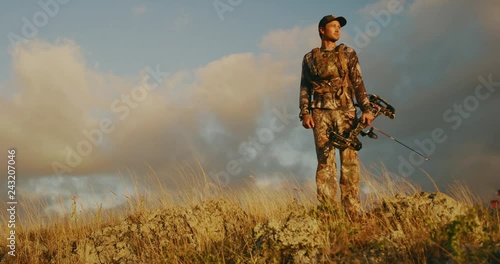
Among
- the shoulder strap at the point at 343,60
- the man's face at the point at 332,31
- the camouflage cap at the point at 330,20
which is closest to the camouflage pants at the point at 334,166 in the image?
the shoulder strap at the point at 343,60

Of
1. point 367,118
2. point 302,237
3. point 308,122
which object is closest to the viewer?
point 302,237

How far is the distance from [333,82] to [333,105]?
414 millimetres

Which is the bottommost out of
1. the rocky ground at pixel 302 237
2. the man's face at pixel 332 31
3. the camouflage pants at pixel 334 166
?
the rocky ground at pixel 302 237

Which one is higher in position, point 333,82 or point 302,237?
point 333,82

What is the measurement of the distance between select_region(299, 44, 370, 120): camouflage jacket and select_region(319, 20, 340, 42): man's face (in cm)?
21

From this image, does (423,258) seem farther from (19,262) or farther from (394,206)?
(19,262)

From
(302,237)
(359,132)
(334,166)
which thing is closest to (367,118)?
(359,132)

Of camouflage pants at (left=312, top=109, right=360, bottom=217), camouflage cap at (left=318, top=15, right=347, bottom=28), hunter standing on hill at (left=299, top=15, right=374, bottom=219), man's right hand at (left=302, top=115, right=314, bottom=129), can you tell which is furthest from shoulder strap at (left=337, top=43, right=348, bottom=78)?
man's right hand at (left=302, top=115, right=314, bottom=129)

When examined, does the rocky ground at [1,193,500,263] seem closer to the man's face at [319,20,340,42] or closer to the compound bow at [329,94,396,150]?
the compound bow at [329,94,396,150]

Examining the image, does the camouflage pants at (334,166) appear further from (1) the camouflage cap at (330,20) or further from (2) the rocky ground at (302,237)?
(1) the camouflage cap at (330,20)

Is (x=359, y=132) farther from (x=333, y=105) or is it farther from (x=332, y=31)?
(x=332, y=31)

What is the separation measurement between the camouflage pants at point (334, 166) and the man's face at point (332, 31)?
1281 millimetres

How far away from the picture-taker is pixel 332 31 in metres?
7.81

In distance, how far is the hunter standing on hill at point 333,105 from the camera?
760 centimetres
